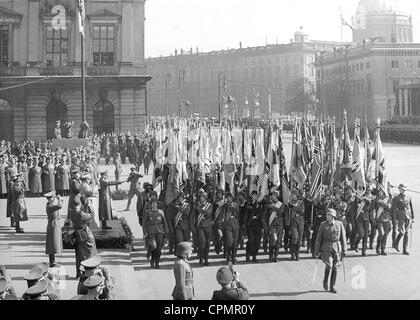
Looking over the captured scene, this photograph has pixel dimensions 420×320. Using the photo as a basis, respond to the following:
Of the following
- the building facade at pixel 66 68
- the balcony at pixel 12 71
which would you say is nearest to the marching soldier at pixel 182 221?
the building facade at pixel 66 68

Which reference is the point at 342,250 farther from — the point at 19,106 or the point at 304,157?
the point at 19,106

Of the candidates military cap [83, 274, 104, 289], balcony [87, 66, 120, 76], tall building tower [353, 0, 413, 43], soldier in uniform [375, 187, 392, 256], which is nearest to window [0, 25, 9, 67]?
balcony [87, 66, 120, 76]

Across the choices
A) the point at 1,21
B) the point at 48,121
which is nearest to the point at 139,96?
the point at 48,121

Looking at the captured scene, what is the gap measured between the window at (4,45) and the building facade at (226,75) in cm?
Answer: 874

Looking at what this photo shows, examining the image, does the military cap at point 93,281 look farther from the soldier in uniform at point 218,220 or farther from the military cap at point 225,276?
the soldier in uniform at point 218,220

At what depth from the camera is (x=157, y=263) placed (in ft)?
42.5

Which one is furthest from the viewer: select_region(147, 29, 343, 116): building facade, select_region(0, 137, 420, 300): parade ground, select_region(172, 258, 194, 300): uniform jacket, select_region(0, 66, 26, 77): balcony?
select_region(0, 66, 26, 77): balcony

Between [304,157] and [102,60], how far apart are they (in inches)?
932

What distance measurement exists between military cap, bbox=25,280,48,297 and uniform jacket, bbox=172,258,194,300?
2076 mm

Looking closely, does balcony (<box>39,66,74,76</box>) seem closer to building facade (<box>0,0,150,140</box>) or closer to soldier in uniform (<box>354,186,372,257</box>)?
building facade (<box>0,0,150,140</box>)

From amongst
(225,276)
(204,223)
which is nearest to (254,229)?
(204,223)

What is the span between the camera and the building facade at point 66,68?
121 feet

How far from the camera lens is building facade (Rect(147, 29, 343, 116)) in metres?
26.6

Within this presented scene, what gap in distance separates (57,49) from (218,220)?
88.8 feet
